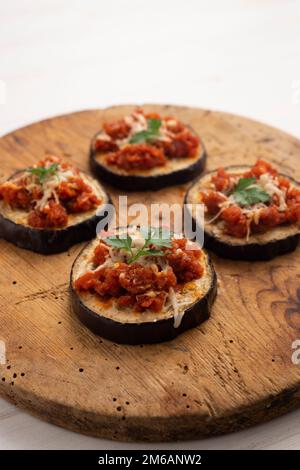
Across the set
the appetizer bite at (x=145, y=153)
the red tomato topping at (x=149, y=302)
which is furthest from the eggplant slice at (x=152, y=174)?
the red tomato topping at (x=149, y=302)

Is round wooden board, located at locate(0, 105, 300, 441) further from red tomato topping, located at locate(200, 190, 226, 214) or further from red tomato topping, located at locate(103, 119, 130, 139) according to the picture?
red tomato topping, located at locate(103, 119, 130, 139)

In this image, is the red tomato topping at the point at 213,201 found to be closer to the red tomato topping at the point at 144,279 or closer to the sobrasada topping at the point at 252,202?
the sobrasada topping at the point at 252,202

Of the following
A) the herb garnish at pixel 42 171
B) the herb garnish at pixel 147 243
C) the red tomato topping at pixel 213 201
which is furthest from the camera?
the herb garnish at pixel 42 171

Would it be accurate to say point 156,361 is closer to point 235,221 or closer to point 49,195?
point 235,221

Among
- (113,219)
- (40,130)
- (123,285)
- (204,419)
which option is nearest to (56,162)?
(113,219)

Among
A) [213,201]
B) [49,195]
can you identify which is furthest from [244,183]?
[49,195]

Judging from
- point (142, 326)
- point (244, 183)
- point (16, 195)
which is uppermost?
point (244, 183)

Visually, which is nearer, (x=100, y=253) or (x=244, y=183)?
(x=100, y=253)
